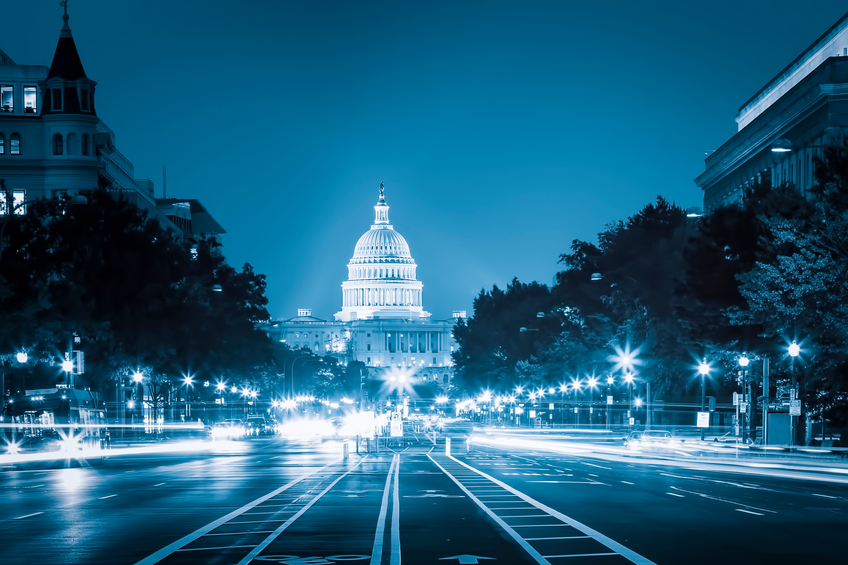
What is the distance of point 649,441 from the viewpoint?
195 feet

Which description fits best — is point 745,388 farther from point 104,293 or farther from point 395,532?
point 395,532

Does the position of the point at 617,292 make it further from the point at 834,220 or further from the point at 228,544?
the point at 228,544

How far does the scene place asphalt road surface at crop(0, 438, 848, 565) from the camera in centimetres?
1758

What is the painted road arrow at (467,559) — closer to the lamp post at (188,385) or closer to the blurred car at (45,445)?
the blurred car at (45,445)

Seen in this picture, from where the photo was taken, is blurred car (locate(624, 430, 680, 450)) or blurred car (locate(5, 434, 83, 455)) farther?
blurred car (locate(624, 430, 680, 450))

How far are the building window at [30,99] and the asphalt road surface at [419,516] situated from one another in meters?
74.8

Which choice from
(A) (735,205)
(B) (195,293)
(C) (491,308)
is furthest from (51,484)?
(C) (491,308)

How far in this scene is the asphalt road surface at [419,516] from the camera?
17578 mm

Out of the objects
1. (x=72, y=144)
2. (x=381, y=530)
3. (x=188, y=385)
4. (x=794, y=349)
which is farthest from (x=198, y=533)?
(x=188, y=385)

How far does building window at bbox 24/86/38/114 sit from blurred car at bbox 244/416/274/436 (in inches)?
1272

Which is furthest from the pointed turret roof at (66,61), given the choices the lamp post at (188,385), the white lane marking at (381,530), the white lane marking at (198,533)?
the white lane marking at (198,533)

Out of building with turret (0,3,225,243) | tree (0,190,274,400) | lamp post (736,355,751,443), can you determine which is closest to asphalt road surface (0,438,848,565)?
lamp post (736,355,751,443)

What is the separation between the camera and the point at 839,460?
1719 inches

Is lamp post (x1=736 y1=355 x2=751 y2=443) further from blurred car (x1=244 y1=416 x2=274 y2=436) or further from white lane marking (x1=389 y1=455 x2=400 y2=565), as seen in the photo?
blurred car (x1=244 y1=416 x2=274 y2=436)
